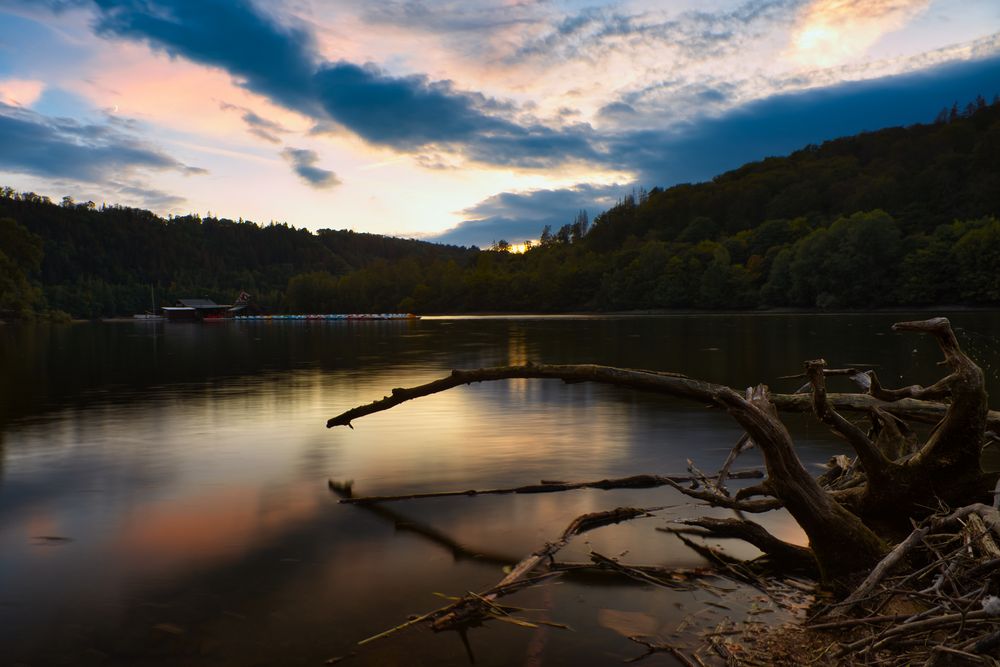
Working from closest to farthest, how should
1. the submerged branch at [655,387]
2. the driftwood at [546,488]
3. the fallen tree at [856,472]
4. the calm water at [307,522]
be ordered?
the calm water at [307,522]
the fallen tree at [856,472]
the submerged branch at [655,387]
the driftwood at [546,488]

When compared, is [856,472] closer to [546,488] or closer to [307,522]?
[546,488]

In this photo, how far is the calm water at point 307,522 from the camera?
235 inches

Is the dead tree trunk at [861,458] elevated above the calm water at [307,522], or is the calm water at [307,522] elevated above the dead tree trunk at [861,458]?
the dead tree trunk at [861,458]

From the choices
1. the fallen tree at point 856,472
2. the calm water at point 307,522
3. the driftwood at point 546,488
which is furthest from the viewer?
the driftwood at point 546,488

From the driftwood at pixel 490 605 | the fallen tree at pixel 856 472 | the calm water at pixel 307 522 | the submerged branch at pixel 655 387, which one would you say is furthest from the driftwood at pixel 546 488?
the driftwood at pixel 490 605

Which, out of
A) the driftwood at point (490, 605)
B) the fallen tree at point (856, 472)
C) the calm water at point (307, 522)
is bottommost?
the calm water at point (307, 522)

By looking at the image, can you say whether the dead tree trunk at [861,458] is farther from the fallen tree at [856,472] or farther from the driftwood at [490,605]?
the driftwood at [490,605]

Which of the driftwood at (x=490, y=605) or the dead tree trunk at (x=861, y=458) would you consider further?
the dead tree trunk at (x=861, y=458)

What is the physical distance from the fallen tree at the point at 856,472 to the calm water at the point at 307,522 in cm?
88

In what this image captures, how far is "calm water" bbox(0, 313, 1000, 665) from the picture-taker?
5957 millimetres

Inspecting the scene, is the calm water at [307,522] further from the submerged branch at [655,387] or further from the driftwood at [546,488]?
the submerged branch at [655,387]

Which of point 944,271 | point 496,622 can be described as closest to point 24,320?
point 496,622

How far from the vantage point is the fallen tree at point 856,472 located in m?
6.22

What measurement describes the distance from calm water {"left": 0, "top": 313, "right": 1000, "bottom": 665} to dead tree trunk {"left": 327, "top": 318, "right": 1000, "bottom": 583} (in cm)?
103
